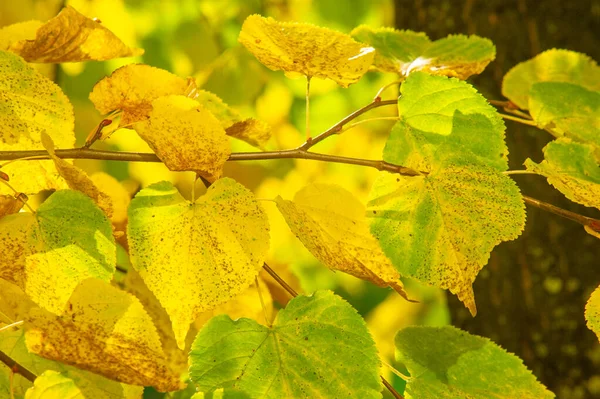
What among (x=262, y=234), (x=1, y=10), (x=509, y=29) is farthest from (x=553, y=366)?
(x=1, y=10)

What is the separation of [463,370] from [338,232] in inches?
4.4

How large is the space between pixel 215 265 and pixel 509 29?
98 cm

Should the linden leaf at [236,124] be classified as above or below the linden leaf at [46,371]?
above

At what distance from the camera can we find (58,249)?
14.5 inches

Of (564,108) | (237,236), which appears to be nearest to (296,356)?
(237,236)

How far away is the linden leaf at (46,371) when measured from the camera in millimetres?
408

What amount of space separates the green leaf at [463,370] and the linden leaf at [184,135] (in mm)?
175

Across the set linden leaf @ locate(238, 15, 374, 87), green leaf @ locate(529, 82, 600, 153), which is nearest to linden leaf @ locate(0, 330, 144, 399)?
linden leaf @ locate(238, 15, 374, 87)

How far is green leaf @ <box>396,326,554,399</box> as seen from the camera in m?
0.42

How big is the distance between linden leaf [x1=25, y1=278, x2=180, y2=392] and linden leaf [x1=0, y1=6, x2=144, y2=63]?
0.18 meters

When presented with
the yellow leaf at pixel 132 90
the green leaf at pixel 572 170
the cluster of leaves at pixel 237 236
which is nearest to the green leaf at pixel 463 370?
the cluster of leaves at pixel 237 236

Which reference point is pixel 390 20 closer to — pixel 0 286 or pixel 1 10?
pixel 1 10

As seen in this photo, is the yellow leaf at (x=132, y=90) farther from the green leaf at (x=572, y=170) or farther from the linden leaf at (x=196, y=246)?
the green leaf at (x=572, y=170)

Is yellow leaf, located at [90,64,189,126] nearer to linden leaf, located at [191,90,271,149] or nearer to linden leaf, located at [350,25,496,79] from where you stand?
linden leaf, located at [191,90,271,149]
